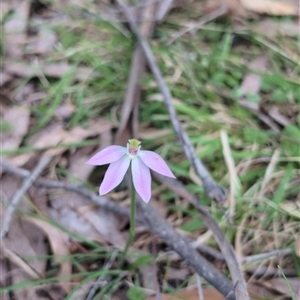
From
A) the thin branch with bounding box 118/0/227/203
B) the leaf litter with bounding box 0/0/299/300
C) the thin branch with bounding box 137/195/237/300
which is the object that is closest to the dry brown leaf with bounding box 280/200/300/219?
the leaf litter with bounding box 0/0/299/300

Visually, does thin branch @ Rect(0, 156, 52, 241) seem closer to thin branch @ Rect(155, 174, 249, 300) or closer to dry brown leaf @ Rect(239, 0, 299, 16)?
thin branch @ Rect(155, 174, 249, 300)

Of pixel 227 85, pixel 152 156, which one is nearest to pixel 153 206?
pixel 152 156

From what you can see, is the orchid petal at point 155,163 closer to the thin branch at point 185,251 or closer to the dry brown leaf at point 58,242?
the thin branch at point 185,251

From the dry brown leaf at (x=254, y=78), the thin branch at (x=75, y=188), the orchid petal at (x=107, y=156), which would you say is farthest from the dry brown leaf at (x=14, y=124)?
the dry brown leaf at (x=254, y=78)

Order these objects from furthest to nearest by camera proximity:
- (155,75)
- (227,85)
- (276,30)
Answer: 1. (276,30)
2. (227,85)
3. (155,75)

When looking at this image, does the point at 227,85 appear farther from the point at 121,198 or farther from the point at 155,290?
the point at 155,290

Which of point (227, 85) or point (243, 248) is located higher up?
point (227, 85)

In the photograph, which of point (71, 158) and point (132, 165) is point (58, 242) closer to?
point (71, 158)
